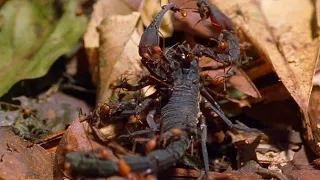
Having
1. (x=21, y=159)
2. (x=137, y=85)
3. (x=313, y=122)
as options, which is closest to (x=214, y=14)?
(x=137, y=85)

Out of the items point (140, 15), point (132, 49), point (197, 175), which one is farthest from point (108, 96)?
point (197, 175)

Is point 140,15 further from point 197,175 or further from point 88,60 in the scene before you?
point 197,175

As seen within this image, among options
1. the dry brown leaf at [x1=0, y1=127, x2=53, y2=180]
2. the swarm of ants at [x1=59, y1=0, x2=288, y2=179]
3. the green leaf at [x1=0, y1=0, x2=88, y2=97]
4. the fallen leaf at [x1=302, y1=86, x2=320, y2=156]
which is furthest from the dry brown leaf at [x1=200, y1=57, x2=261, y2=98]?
the dry brown leaf at [x1=0, y1=127, x2=53, y2=180]

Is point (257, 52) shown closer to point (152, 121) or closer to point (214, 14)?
point (214, 14)

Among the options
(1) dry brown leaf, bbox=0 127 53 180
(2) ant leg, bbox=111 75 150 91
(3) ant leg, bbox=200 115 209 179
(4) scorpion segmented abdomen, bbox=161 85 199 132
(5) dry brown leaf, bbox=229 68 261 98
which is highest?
(5) dry brown leaf, bbox=229 68 261 98

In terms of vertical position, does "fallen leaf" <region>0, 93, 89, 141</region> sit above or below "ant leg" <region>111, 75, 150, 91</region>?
below

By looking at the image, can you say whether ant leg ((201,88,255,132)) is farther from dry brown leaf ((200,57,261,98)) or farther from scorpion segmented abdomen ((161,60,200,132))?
dry brown leaf ((200,57,261,98))

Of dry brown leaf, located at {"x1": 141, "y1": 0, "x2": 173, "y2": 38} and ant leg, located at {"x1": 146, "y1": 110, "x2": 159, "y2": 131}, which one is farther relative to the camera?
dry brown leaf, located at {"x1": 141, "y1": 0, "x2": 173, "y2": 38}
